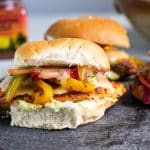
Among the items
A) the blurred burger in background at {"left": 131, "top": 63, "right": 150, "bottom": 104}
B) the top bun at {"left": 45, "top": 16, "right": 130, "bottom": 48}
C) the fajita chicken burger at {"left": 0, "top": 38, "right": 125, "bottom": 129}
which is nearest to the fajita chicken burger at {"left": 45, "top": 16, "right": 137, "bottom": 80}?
the top bun at {"left": 45, "top": 16, "right": 130, "bottom": 48}

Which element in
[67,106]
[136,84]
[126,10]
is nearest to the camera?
[67,106]

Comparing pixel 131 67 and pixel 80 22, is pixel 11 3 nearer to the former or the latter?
pixel 80 22

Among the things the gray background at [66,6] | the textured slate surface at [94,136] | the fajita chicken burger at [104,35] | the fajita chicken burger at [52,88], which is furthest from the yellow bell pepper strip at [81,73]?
the gray background at [66,6]

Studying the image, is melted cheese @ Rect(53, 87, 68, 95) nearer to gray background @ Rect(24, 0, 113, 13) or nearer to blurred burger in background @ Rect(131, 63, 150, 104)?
blurred burger in background @ Rect(131, 63, 150, 104)

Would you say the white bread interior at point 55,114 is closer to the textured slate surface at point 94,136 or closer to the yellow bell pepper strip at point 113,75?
the textured slate surface at point 94,136

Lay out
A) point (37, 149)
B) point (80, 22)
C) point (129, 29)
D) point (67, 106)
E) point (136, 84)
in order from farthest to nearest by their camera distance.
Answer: point (129, 29) → point (80, 22) → point (136, 84) → point (67, 106) → point (37, 149)

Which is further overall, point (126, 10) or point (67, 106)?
point (126, 10)

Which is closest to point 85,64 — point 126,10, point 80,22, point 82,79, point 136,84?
point 82,79
